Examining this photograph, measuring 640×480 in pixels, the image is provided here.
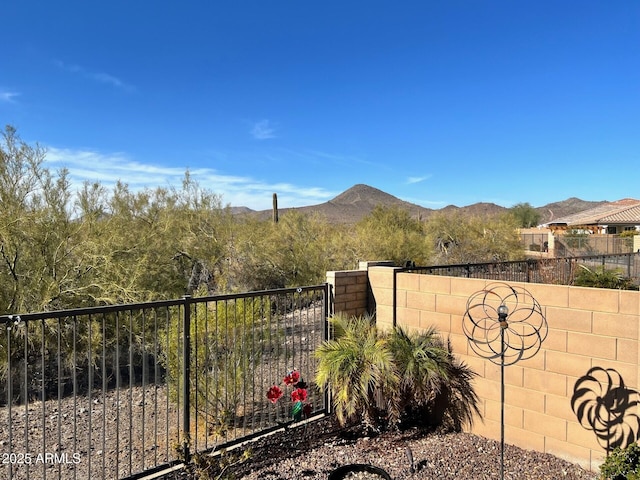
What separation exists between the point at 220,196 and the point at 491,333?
11696mm

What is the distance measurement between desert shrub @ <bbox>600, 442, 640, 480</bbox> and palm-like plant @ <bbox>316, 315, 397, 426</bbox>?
1527 mm

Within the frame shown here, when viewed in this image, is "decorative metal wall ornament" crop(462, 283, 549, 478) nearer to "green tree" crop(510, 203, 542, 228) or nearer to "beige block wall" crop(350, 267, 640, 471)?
"beige block wall" crop(350, 267, 640, 471)

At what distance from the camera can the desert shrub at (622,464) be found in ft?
8.31

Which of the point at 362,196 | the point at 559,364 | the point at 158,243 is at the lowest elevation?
the point at 559,364

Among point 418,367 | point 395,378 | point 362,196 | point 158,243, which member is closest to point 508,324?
point 418,367

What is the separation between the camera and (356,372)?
3584mm

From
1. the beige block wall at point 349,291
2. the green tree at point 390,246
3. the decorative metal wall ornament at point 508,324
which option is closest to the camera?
the decorative metal wall ornament at point 508,324

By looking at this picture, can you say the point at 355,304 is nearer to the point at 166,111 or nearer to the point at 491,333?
the point at 491,333

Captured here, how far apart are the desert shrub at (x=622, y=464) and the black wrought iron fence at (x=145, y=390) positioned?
241 cm

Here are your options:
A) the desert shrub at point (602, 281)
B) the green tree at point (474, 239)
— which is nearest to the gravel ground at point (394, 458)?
the desert shrub at point (602, 281)

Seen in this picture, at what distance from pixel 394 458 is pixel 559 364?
1.53 metres

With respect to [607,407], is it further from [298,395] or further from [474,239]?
[474,239]

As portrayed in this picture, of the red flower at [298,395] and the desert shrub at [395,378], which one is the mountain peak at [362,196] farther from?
the red flower at [298,395]

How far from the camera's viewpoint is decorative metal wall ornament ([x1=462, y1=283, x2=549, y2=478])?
345 cm
